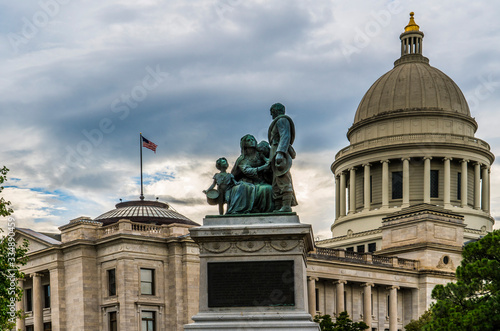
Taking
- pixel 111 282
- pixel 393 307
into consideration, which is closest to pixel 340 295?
pixel 393 307

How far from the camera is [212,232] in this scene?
21500 mm

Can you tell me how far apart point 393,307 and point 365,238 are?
16.6 metres

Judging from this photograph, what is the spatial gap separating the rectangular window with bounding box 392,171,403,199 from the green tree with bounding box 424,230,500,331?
210 ft

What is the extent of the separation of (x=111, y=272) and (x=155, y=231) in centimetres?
451

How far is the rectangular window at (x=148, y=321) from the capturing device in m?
69.3

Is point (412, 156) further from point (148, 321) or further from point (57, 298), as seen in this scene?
point (57, 298)

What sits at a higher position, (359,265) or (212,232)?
(212,232)

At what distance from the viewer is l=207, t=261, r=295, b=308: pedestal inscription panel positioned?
21125 millimetres

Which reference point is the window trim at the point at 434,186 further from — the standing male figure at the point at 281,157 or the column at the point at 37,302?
the standing male figure at the point at 281,157

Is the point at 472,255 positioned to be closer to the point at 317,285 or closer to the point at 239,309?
the point at 239,309

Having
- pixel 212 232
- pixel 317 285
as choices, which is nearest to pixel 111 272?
pixel 317 285

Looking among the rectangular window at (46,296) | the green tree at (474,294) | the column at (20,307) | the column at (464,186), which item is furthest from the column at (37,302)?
the column at (464,186)

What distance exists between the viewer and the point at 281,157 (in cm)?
2247

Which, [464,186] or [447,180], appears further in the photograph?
[464,186]
